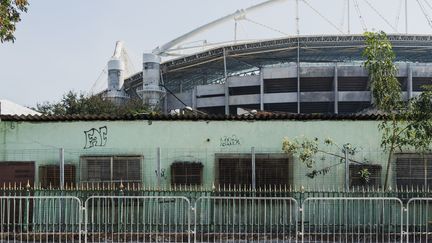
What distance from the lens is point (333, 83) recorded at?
55.2 m

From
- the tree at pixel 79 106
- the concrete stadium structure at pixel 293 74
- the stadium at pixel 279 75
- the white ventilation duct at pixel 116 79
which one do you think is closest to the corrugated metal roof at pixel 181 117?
the tree at pixel 79 106

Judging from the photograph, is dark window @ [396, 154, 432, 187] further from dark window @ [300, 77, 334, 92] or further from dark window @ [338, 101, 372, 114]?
dark window @ [338, 101, 372, 114]

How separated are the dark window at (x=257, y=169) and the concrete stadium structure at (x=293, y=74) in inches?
1688

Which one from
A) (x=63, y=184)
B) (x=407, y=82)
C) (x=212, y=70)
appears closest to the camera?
(x=63, y=184)

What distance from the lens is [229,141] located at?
12227 millimetres

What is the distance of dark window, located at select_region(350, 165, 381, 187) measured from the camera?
12008 mm

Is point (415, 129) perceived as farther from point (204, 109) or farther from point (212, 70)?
point (212, 70)

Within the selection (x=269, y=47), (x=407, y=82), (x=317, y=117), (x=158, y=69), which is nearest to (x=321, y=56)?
(x=269, y=47)

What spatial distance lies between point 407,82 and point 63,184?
50.2m

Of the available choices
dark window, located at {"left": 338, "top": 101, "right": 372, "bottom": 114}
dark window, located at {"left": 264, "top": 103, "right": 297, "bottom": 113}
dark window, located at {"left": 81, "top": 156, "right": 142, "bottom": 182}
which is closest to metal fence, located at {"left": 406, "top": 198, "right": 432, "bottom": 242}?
dark window, located at {"left": 81, "top": 156, "right": 142, "bottom": 182}

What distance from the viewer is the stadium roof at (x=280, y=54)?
59.5 m

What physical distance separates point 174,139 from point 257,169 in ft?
7.27

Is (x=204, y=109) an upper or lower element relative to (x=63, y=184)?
upper

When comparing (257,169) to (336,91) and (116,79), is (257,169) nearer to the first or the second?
(336,91)
